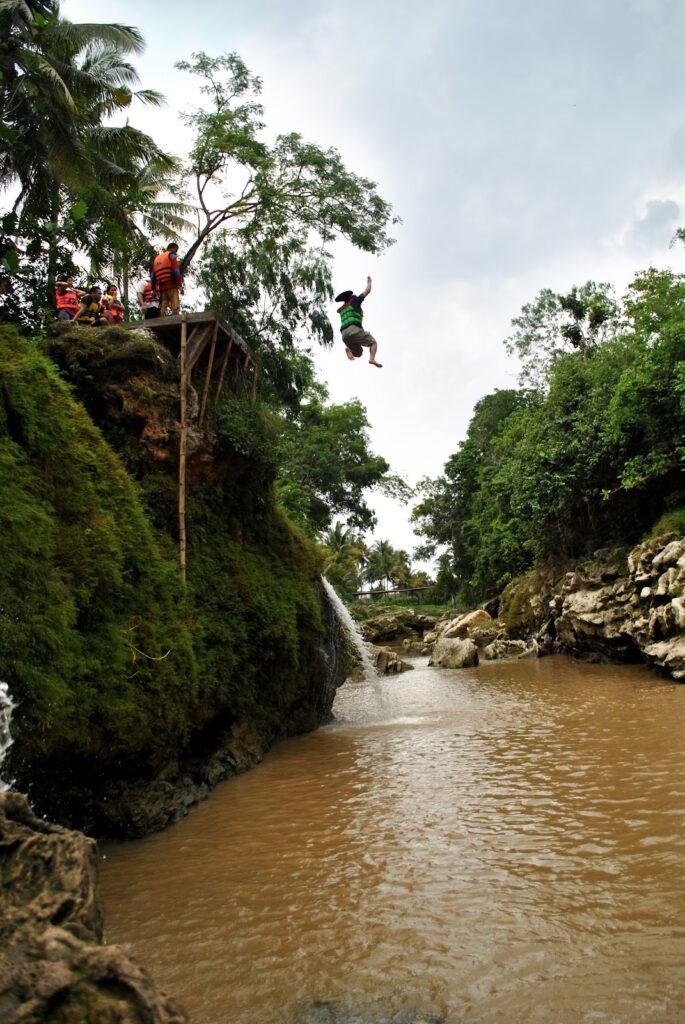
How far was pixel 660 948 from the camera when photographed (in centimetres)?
347

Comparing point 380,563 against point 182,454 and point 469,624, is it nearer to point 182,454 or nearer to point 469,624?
point 469,624

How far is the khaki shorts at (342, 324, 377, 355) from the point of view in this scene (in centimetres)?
995

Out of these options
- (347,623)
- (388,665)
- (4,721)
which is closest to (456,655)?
(388,665)

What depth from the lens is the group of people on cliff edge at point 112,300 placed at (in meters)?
10.6

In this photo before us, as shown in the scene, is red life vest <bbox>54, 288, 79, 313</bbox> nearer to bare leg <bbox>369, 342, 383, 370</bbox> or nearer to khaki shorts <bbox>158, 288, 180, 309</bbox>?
khaki shorts <bbox>158, 288, 180, 309</bbox>

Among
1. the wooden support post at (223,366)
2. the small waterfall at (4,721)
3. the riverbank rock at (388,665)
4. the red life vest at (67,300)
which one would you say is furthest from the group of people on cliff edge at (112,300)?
the riverbank rock at (388,665)

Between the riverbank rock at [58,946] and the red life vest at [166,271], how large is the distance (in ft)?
32.3

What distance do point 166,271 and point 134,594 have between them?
6.55 meters

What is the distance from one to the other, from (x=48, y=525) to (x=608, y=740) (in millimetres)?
7199

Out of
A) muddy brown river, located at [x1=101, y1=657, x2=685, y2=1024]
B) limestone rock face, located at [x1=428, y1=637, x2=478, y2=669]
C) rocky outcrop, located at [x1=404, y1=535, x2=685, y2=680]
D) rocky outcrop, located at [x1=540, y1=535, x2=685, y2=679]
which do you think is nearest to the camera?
muddy brown river, located at [x1=101, y1=657, x2=685, y2=1024]

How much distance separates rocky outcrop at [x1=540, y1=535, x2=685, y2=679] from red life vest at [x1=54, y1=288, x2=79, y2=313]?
1280 cm

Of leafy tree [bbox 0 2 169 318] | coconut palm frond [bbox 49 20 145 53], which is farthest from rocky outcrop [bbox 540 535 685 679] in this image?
coconut palm frond [bbox 49 20 145 53]

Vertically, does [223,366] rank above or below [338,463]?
below

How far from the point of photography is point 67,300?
10.6 metres
